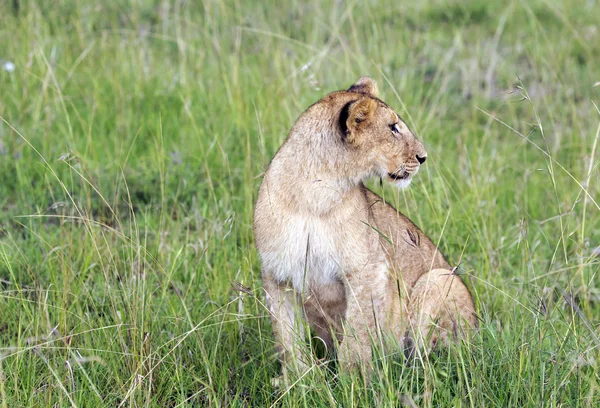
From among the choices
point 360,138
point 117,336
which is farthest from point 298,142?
point 117,336

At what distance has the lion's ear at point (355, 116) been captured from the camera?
3670 mm

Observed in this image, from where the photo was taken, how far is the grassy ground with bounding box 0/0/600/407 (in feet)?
10.9

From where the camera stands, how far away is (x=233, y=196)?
479 cm

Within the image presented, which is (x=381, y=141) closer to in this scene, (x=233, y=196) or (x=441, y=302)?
(x=441, y=302)

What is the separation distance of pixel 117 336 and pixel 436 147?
317cm

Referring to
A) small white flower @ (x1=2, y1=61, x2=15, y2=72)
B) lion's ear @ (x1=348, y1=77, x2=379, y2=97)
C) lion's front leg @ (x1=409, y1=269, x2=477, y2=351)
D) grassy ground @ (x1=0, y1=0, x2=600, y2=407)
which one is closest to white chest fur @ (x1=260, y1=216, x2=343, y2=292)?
grassy ground @ (x1=0, y1=0, x2=600, y2=407)

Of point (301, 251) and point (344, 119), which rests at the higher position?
point (344, 119)

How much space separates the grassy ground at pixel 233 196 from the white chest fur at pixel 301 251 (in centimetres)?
25

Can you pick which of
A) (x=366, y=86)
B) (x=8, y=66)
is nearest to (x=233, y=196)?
(x=366, y=86)

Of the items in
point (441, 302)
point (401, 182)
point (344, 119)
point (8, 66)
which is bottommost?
point (441, 302)

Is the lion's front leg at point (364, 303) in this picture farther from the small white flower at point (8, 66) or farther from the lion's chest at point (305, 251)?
the small white flower at point (8, 66)

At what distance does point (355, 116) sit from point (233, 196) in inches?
51.0

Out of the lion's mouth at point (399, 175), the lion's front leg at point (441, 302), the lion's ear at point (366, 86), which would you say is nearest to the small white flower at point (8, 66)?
the lion's ear at point (366, 86)

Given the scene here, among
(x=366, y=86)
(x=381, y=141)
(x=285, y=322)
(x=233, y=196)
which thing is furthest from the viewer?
(x=233, y=196)
